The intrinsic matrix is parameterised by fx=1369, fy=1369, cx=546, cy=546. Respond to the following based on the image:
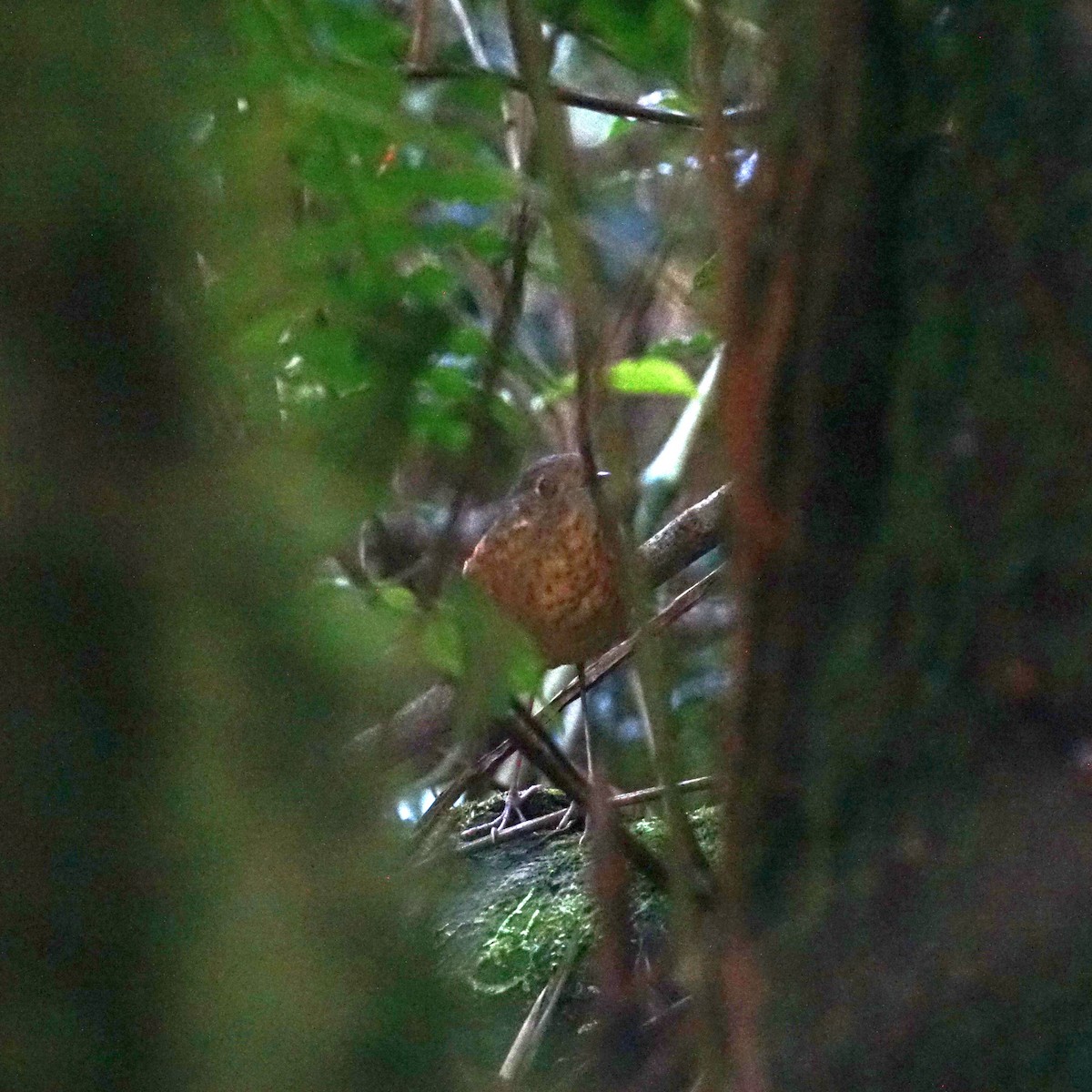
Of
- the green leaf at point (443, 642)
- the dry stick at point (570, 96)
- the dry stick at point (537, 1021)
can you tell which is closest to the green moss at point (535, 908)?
the dry stick at point (537, 1021)

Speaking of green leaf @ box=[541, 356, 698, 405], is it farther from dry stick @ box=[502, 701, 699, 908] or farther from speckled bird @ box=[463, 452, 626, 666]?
dry stick @ box=[502, 701, 699, 908]

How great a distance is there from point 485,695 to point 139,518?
214 millimetres

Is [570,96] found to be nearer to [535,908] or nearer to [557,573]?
[557,573]

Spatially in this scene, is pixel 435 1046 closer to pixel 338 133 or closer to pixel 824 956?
pixel 824 956

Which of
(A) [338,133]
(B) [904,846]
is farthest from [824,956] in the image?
(A) [338,133]

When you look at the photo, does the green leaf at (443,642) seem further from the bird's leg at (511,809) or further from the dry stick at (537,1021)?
the bird's leg at (511,809)

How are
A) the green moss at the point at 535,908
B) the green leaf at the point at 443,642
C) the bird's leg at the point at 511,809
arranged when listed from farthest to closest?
the bird's leg at the point at 511,809, the green moss at the point at 535,908, the green leaf at the point at 443,642

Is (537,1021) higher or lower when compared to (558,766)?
lower

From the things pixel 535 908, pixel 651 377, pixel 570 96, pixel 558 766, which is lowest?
pixel 535 908

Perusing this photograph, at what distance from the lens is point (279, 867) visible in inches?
8.7

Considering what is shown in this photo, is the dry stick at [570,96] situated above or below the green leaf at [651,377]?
above

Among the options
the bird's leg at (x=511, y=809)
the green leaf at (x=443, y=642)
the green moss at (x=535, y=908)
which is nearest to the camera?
the green leaf at (x=443, y=642)

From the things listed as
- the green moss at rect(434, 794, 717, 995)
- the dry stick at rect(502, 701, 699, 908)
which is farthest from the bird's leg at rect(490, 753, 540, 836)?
the dry stick at rect(502, 701, 699, 908)

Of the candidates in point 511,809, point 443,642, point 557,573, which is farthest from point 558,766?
point 511,809
